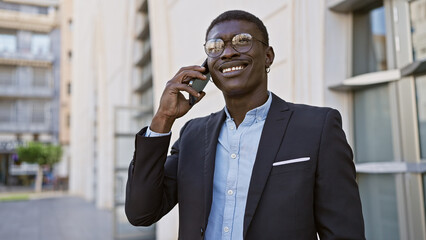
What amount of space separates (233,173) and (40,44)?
35241mm

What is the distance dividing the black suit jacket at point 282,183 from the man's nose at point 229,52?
0.27m

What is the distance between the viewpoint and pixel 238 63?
4.65 ft

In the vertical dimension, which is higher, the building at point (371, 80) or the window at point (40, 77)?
the window at point (40, 77)

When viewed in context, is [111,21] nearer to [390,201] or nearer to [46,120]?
[390,201]

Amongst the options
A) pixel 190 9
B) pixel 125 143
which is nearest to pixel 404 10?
pixel 190 9

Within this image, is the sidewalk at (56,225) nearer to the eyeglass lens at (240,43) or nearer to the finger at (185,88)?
the finger at (185,88)

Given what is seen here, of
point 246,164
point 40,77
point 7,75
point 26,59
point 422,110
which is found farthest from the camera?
point 40,77

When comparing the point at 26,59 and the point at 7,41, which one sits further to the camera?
the point at 7,41

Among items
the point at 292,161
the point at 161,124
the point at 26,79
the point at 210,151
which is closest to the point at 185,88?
the point at 161,124

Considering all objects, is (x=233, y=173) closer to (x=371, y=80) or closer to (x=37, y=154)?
(x=371, y=80)

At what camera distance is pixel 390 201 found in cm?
288

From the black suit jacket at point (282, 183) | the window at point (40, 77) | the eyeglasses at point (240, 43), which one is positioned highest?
the window at point (40, 77)

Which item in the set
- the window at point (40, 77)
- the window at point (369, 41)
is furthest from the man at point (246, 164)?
the window at point (40, 77)

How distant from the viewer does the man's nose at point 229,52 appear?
4.63 ft
